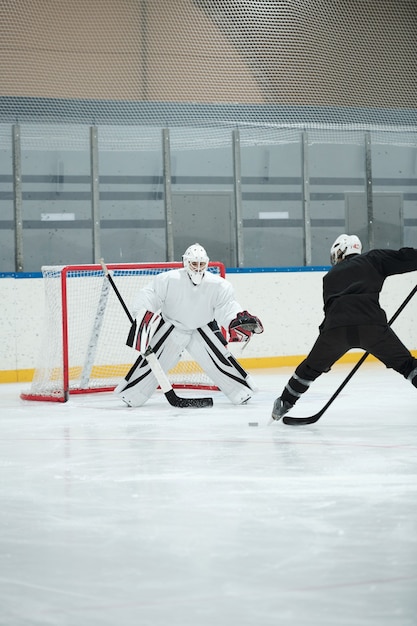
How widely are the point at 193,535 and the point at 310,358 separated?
2.04 metres

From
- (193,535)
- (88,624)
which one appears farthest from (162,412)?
(88,624)

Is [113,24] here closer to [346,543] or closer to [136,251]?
[136,251]

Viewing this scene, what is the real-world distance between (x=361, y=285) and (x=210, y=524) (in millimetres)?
2059

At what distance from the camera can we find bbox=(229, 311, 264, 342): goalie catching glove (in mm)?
5648

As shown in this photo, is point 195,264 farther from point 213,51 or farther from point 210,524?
point 213,51

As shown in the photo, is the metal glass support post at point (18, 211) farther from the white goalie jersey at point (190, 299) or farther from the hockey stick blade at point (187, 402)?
the hockey stick blade at point (187, 402)

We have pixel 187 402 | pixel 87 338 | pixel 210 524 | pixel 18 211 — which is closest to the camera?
pixel 210 524

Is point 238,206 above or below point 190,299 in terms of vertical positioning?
above

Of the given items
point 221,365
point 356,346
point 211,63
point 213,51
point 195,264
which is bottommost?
point 221,365

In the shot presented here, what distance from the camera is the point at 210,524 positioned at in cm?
268

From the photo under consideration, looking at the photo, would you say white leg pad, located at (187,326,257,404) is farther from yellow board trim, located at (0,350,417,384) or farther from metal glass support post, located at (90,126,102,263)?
metal glass support post, located at (90,126,102,263)

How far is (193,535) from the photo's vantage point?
8.39ft

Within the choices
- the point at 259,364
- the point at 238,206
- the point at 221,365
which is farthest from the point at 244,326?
the point at 238,206

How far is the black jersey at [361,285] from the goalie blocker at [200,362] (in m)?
1.38
